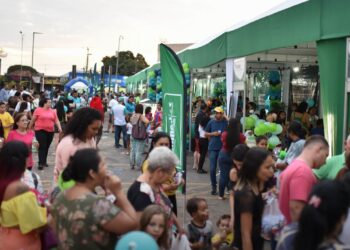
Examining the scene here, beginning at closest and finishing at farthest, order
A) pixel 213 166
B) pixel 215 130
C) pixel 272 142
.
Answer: pixel 272 142, pixel 213 166, pixel 215 130

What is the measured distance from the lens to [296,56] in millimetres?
12625

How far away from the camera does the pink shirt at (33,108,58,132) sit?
10656 millimetres

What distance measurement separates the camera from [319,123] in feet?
33.3

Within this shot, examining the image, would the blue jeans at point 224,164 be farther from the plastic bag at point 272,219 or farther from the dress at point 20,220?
the dress at point 20,220

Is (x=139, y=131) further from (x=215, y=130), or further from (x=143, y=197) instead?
(x=143, y=197)

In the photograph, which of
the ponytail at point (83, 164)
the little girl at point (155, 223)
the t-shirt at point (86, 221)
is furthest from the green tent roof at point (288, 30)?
the t-shirt at point (86, 221)

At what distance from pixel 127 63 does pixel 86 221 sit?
84.7 m

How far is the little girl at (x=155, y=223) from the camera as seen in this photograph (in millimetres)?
3240

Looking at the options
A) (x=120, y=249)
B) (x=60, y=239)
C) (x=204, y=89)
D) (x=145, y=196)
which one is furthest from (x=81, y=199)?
(x=204, y=89)

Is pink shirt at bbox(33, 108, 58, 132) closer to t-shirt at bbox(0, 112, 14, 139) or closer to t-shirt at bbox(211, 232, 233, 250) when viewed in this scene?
t-shirt at bbox(0, 112, 14, 139)

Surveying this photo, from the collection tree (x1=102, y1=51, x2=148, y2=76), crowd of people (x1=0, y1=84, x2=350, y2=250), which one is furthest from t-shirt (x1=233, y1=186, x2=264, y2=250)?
tree (x1=102, y1=51, x2=148, y2=76)

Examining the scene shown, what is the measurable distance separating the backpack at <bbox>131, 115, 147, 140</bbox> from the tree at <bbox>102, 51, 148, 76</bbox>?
7163 cm

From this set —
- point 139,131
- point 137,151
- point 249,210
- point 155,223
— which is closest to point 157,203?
point 155,223

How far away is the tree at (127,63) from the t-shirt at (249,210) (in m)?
79.3
